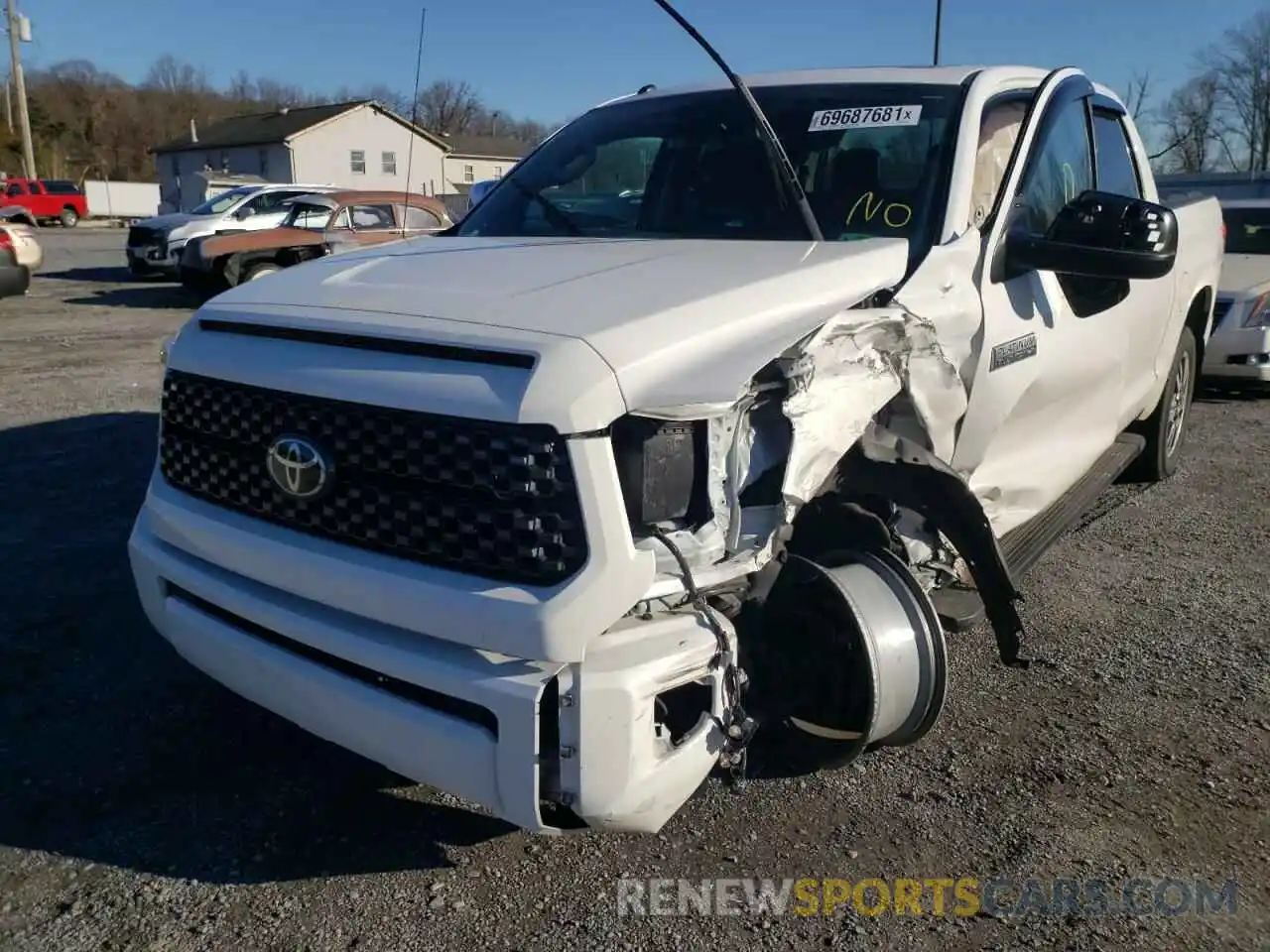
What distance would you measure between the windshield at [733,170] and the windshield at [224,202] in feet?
53.2

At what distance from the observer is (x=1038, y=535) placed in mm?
3838

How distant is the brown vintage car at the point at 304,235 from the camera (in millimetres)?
14172

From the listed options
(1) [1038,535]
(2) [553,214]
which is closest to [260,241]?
(2) [553,214]

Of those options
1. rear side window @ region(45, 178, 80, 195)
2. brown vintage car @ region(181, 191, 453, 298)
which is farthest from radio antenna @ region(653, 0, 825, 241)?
rear side window @ region(45, 178, 80, 195)

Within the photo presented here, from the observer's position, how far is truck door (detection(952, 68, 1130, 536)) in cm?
331

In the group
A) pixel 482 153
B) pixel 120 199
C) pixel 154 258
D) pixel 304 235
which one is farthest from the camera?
pixel 482 153

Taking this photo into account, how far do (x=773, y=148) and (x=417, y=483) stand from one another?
1694 millimetres

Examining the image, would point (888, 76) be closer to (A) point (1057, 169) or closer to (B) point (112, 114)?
(A) point (1057, 169)

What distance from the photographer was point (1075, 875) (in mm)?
2650

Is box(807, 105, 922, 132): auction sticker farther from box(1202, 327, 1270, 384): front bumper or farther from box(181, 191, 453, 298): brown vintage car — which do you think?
box(181, 191, 453, 298): brown vintage car

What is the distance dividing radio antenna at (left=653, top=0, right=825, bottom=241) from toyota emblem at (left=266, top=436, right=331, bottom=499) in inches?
63.4

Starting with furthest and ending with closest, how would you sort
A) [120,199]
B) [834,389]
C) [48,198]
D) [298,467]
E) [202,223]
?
[120,199] < [48,198] < [202,223] < [834,389] < [298,467]

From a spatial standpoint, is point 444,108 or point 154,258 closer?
point 444,108

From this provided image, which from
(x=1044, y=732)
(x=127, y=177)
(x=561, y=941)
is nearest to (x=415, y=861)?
(x=561, y=941)
